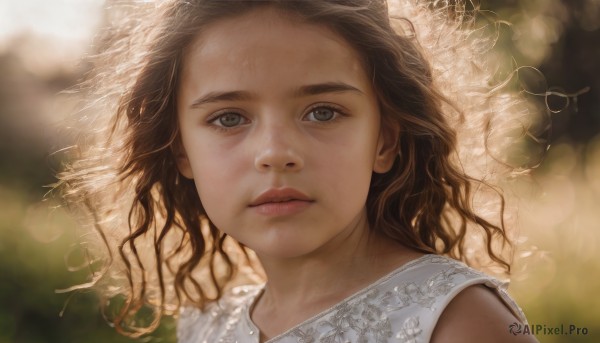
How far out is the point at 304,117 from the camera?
1986 millimetres

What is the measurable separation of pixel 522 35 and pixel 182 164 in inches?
120

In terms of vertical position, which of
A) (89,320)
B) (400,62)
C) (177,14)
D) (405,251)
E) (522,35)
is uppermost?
(522,35)

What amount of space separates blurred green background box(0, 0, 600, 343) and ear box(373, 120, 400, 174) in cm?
59

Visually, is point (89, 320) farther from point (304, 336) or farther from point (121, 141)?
point (304, 336)

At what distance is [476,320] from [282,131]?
0.61 meters

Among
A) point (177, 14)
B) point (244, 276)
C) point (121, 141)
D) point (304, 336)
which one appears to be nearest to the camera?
point (304, 336)

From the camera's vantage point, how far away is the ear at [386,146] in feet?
7.15

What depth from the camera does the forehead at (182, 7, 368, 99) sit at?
6.43 feet

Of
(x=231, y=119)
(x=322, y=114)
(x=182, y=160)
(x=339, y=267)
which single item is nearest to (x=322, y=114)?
(x=322, y=114)

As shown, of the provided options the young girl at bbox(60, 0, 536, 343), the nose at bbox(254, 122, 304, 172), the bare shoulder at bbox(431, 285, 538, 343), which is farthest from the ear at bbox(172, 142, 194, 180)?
the bare shoulder at bbox(431, 285, 538, 343)

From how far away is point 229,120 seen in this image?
2053mm

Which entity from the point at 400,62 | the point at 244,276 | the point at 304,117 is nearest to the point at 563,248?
the point at 244,276

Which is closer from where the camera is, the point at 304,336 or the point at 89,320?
the point at 304,336

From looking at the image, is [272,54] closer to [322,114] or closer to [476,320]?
[322,114]
